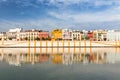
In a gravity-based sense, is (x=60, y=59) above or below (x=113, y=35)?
below

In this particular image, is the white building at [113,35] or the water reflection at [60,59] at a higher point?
the white building at [113,35]

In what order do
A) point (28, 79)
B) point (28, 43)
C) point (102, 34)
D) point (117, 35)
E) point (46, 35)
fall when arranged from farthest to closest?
point (46, 35), point (102, 34), point (117, 35), point (28, 43), point (28, 79)

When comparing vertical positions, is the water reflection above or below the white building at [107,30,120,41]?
below

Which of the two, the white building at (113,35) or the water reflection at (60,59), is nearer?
the water reflection at (60,59)

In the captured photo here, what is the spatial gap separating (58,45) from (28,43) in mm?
7454

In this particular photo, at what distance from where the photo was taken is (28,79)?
1616 centimetres

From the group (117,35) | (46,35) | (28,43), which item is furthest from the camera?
(46,35)

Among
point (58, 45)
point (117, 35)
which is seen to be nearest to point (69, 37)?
point (117, 35)

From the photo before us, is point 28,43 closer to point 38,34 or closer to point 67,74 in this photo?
point 38,34

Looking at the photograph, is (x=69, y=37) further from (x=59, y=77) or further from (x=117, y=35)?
(x=59, y=77)

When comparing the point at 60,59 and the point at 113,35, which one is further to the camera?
the point at 113,35

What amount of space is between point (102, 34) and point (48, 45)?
35.9 m

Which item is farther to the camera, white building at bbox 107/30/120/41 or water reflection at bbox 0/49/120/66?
white building at bbox 107/30/120/41

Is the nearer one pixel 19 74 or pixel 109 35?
pixel 19 74
